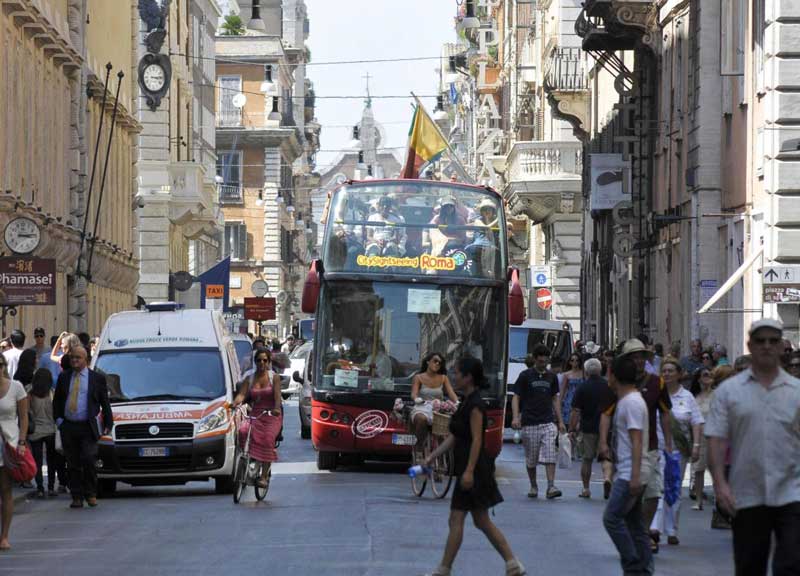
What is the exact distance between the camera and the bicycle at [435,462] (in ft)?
75.7

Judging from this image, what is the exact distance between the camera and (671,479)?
18.1 meters

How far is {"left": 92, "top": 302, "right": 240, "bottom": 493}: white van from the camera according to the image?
23.1 meters

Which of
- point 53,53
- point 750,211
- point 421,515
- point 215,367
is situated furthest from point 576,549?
point 53,53

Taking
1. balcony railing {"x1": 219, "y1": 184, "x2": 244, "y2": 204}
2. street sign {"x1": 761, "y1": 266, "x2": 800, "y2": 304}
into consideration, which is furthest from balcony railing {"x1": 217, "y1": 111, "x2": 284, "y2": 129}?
street sign {"x1": 761, "y1": 266, "x2": 800, "y2": 304}

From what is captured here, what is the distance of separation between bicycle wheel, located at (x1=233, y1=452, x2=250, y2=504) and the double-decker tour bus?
4.36 m

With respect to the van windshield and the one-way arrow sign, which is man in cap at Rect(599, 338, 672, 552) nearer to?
the van windshield

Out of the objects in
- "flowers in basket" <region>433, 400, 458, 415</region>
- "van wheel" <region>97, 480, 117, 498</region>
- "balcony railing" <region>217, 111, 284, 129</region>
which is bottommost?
"van wheel" <region>97, 480, 117, 498</region>

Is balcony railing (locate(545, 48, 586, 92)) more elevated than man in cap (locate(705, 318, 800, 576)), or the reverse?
balcony railing (locate(545, 48, 586, 92))

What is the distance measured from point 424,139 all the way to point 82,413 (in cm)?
1397

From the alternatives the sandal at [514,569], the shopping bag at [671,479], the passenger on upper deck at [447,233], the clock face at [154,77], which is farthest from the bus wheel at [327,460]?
the clock face at [154,77]

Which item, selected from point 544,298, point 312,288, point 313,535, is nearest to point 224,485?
point 312,288

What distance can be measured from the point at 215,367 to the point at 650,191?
937 inches

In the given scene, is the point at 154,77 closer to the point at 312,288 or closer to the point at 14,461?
the point at 312,288

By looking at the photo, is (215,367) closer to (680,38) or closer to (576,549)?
(576,549)
